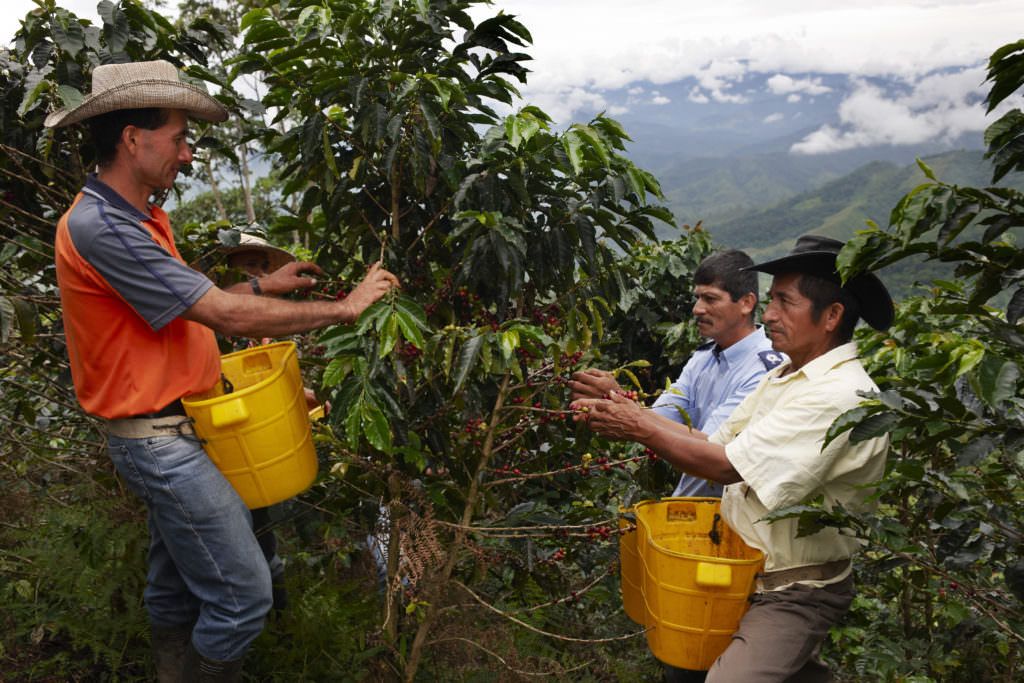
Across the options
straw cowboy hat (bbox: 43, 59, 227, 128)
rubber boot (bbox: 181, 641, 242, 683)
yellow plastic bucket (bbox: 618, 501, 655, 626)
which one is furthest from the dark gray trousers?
straw cowboy hat (bbox: 43, 59, 227, 128)

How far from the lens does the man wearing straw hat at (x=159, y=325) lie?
7.75ft

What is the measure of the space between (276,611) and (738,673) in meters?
2.37

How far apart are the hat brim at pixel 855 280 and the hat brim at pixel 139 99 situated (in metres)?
2.10

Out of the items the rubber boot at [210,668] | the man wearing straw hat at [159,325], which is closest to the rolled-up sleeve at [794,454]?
the man wearing straw hat at [159,325]

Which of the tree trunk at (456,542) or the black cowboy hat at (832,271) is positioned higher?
the black cowboy hat at (832,271)

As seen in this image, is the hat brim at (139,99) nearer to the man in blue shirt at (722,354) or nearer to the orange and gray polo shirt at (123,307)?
the orange and gray polo shirt at (123,307)

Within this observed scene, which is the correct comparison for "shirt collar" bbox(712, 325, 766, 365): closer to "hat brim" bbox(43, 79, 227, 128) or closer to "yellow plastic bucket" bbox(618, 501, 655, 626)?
"yellow plastic bucket" bbox(618, 501, 655, 626)

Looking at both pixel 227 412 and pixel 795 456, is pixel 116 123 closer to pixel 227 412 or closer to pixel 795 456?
pixel 227 412

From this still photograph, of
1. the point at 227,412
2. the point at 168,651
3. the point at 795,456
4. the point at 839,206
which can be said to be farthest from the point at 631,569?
the point at 839,206

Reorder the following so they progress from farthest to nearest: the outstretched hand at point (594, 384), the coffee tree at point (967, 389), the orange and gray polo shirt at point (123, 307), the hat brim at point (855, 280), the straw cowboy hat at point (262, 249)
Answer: the straw cowboy hat at point (262, 249) < the outstretched hand at point (594, 384) < the hat brim at point (855, 280) < the orange and gray polo shirt at point (123, 307) < the coffee tree at point (967, 389)

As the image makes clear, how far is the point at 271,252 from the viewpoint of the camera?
13.1 ft

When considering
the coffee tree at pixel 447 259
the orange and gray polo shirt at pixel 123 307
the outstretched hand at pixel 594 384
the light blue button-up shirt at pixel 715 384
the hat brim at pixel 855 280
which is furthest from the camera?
the light blue button-up shirt at pixel 715 384

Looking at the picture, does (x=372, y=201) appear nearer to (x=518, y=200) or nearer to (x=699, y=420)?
(x=518, y=200)

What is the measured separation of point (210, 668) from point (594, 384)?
1717 mm
